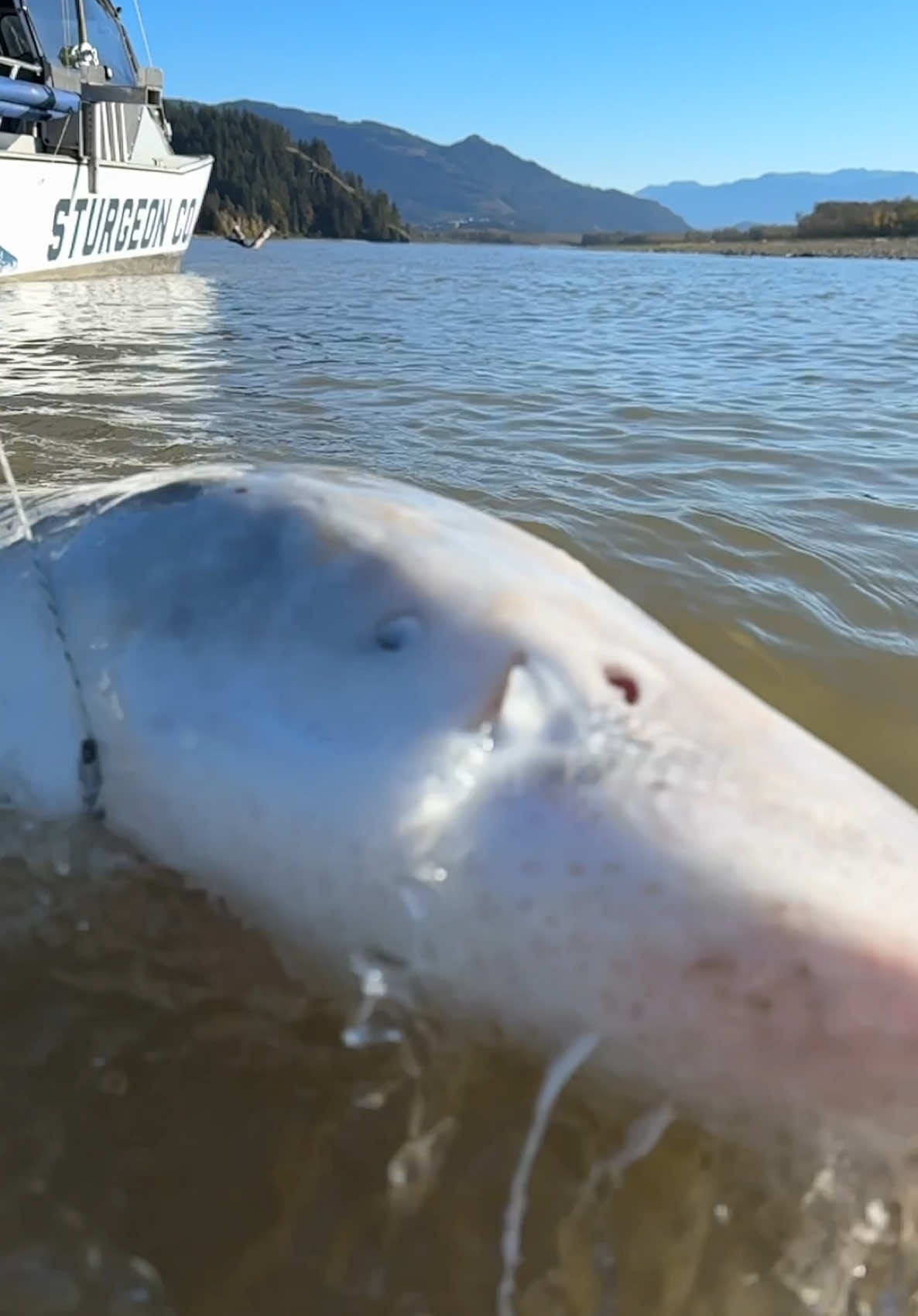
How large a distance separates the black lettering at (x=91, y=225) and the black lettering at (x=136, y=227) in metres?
1.32

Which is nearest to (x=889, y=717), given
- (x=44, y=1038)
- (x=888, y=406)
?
(x=44, y=1038)

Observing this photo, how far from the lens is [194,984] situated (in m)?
1.29

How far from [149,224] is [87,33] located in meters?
2.42

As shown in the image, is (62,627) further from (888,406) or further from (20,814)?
(888,406)

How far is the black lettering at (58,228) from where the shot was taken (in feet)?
38.3

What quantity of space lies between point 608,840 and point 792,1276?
494 millimetres

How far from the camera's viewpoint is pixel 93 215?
12.6 meters

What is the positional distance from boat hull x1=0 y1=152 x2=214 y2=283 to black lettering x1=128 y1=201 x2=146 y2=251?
2 cm

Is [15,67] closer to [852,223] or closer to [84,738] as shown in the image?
[84,738]

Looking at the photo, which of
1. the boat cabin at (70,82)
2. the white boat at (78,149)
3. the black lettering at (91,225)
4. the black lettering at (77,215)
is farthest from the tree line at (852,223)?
the black lettering at (77,215)

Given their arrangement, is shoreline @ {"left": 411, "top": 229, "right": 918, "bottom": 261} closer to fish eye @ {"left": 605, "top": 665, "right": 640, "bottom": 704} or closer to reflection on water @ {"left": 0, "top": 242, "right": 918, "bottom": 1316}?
reflection on water @ {"left": 0, "top": 242, "right": 918, "bottom": 1316}

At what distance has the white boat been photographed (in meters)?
10.7

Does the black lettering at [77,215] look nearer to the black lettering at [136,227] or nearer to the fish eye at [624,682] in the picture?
the black lettering at [136,227]

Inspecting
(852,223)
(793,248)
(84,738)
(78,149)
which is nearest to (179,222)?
(78,149)
